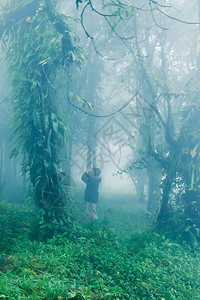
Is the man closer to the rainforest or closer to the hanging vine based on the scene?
the rainforest

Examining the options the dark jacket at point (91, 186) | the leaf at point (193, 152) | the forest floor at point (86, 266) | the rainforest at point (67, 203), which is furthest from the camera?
the dark jacket at point (91, 186)

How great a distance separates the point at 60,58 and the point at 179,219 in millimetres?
5485

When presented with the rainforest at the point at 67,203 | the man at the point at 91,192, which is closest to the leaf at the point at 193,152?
the rainforest at the point at 67,203

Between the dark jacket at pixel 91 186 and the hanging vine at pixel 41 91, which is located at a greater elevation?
the hanging vine at pixel 41 91

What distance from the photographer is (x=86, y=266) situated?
464 cm

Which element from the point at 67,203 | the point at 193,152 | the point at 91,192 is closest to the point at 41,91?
the point at 67,203

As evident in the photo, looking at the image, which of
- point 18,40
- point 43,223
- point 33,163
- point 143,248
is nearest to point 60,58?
point 18,40

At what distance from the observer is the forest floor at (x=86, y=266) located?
347 centimetres

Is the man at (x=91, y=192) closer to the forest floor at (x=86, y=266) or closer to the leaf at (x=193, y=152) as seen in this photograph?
the forest floor at (x=86, y=266)

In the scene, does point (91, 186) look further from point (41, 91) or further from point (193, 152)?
point (41, 91)

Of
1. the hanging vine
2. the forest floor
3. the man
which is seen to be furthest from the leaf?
the hanging vine

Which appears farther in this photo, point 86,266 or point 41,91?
point 41,91

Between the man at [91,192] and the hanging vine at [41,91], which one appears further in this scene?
the man at [91,192]

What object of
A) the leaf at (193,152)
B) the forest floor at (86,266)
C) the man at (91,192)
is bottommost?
the forest floor at (86,266)
